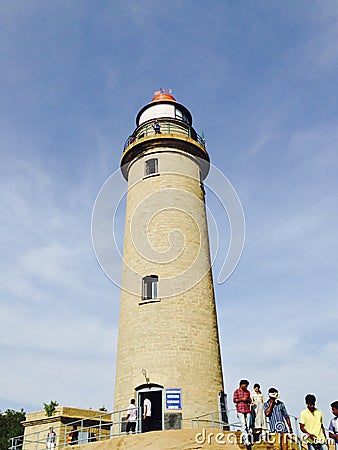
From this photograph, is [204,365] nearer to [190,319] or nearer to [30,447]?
[190,319]

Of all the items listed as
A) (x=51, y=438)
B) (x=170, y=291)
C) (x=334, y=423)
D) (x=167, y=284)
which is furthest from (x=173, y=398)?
(x=334, y=423)

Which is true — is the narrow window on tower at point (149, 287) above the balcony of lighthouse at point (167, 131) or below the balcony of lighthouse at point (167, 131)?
below

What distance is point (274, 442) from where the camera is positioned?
35.3 feet

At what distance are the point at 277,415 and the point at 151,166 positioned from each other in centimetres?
1351

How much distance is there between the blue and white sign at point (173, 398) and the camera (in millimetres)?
16297

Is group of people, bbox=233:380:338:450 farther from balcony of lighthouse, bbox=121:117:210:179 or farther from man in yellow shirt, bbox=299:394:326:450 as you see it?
balcony of lighthouse, bbox=121:117:210:179

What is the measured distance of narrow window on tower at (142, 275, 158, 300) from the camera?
61.4ft

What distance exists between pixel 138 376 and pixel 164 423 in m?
1.90

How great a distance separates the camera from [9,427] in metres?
41.7

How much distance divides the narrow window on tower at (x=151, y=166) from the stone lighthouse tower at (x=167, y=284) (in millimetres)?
50

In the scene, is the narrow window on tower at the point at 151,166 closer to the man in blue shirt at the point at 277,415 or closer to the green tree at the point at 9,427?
the man in blue shirt at the point at 277,415

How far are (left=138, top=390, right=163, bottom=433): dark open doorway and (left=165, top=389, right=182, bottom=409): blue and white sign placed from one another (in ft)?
1.72

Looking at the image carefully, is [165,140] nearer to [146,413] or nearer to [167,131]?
[167,131]

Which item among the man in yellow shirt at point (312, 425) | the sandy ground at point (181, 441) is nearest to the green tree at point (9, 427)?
the sandy ground at point (181, 441)
